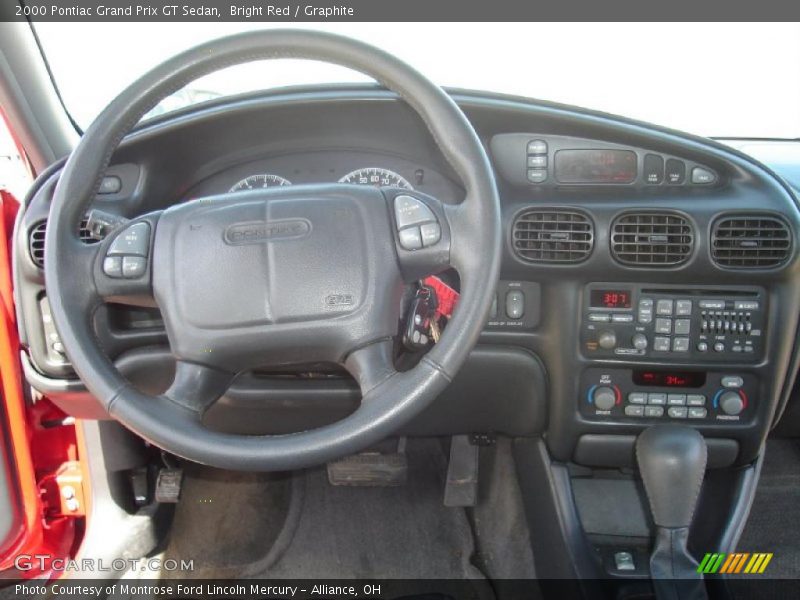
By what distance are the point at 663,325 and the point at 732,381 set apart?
0.25 meters

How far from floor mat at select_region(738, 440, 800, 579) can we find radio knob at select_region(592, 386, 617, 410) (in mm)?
785

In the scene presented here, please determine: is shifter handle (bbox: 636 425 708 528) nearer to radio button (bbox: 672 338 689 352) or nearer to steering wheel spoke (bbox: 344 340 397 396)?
radio button (bbox: 672 338 689 352)

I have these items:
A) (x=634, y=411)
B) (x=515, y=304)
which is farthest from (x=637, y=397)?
(x=515, y=304)

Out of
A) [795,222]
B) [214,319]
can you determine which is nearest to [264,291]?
[214,319]

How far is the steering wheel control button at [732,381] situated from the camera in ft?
5.66

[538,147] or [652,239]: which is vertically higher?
[538,147]

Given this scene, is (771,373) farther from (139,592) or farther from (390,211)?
(139,592)

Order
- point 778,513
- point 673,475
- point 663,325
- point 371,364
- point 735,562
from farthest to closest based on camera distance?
point 778,513 → point 735,562 → point 663,325 → point 673,475 → point 371,364

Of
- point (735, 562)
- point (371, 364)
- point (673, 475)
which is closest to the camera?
point (371, 364)

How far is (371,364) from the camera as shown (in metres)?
1.21

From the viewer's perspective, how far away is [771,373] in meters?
1.71

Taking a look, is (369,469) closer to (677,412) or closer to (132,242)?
(677,412)

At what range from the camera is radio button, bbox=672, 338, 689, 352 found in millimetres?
1667

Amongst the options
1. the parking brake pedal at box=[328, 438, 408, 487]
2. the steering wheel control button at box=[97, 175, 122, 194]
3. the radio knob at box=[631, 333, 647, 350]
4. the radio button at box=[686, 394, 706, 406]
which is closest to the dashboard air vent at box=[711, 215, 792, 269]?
the radio knob at box=[631, 333, 647, 350]
